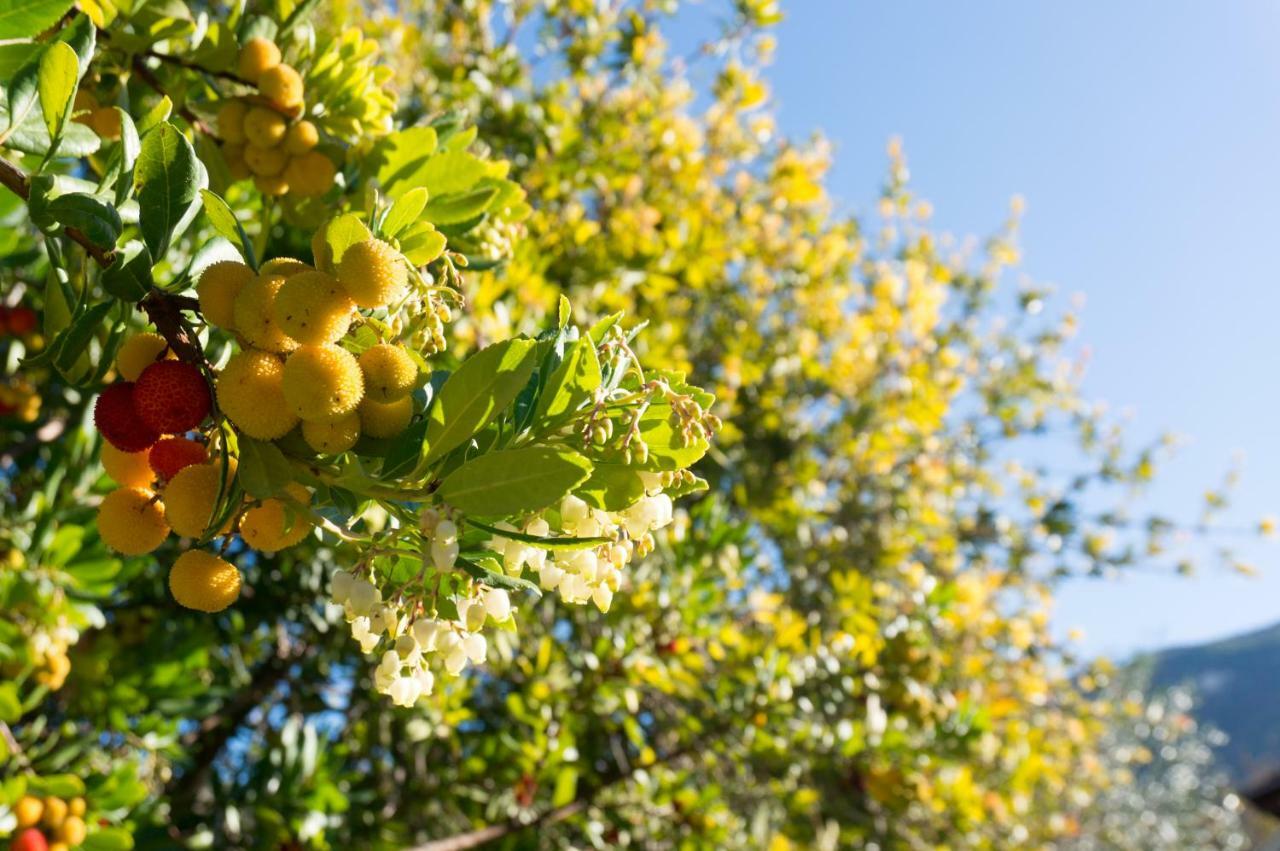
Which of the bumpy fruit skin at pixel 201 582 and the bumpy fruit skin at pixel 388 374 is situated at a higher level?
the bumpy fruit skin at pixel 388 374

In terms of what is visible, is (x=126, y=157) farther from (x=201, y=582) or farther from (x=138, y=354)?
(x=201, y=582)

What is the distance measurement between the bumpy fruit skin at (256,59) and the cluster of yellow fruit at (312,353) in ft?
1.82

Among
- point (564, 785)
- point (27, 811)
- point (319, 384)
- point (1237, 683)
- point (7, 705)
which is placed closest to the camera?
point (319, 384)

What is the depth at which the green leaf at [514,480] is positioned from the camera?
73 cm

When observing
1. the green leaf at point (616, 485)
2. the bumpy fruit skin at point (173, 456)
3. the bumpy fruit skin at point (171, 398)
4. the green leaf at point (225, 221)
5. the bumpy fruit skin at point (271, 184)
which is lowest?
the bumpy fruit skin at point (173, 456)

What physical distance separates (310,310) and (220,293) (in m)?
0.10

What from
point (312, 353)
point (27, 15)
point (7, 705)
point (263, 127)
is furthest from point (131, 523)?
point (7, 705)

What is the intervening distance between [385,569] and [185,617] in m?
2.48

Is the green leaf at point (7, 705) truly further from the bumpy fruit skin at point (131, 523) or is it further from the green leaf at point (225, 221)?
the green leaf at point (225, 221)

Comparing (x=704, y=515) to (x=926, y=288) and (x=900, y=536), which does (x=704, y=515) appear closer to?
(x=900, y=536)

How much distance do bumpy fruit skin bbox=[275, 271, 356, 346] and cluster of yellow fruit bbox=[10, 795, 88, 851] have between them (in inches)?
64.2

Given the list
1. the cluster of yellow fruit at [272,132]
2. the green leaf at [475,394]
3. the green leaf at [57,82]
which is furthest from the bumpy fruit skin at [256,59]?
the green leaf at [475,394]

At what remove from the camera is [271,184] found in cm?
126

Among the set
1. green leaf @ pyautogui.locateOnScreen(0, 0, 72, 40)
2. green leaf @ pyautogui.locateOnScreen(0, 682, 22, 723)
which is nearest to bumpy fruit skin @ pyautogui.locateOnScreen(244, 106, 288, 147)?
green leaf @ pyautogui.locateOnScreen(0, 0, 72, 40)
